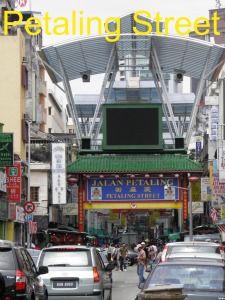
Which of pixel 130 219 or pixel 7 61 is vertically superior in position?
pixel 7 61

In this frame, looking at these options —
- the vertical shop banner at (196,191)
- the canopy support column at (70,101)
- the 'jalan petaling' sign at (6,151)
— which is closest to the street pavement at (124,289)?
the 'jalan petaling' sign at (6,151)

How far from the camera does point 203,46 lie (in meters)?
87.1

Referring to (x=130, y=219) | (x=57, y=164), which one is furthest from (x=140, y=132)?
(x=130, y=219)

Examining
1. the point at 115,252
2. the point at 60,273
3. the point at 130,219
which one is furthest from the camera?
the point at 130,219

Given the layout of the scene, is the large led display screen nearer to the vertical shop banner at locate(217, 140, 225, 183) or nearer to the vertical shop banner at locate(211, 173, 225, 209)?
the vertical shop banner at locate(211, 173, 225, 209)

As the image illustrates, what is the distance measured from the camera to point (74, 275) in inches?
933

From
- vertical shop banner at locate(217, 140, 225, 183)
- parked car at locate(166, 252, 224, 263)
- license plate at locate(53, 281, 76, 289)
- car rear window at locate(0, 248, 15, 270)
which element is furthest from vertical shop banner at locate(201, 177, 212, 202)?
car rear window at locate(0, 248, 15, 270)

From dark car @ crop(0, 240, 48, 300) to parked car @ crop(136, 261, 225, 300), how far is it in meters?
2.11

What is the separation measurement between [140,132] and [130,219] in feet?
383

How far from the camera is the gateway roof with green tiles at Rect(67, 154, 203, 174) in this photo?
250 feet

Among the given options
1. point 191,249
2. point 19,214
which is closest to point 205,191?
point 19,214

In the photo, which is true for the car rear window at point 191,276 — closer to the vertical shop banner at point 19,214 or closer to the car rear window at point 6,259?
the car rear window at point 6,259

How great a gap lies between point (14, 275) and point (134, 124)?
5744 cm

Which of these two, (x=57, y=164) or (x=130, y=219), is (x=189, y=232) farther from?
(x=130, y=219)
